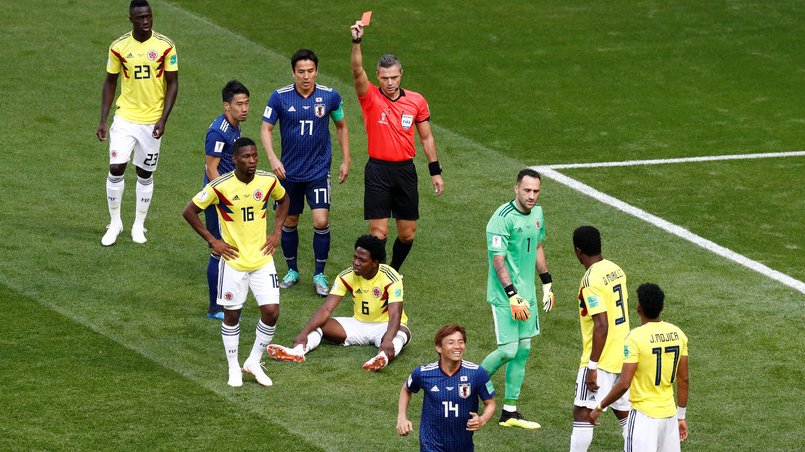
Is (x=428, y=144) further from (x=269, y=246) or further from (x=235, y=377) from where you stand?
(x=235, y=377)

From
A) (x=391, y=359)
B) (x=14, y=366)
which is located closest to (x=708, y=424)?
(x=391, y=359)

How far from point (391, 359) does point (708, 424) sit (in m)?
3.17

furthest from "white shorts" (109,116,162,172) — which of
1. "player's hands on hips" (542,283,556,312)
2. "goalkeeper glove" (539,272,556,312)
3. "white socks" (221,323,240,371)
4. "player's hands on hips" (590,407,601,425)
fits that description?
"player's hands on hips" (590,407,601,425)

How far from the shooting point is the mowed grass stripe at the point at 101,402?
38.5 feet

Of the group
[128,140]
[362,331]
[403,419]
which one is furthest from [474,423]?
[128,140]

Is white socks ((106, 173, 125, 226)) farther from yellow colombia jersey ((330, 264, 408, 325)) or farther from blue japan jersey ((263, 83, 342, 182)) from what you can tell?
yellow colombia jersey ((330, 264, 408, 325))

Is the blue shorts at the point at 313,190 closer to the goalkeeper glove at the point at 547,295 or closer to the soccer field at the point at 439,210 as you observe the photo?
the soccer field at the point at 439,210

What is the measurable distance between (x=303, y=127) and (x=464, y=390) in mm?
5677

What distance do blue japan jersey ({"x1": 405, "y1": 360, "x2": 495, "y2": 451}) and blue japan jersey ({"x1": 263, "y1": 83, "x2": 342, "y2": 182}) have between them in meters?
5.38

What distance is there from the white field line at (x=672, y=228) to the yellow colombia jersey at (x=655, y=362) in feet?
19.4

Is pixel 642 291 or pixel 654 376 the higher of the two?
pixel 642 291

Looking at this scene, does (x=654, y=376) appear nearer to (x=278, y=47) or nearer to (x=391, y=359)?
(x=391, y=359)

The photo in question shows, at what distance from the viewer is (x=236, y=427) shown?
1202 centimetres

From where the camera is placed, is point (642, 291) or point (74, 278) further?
point (74, 278)
